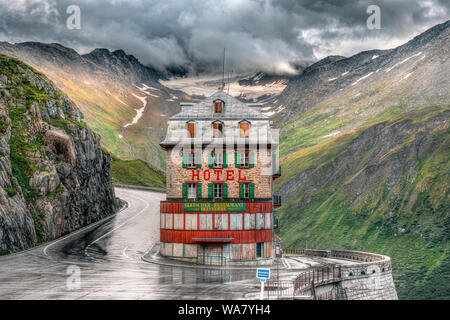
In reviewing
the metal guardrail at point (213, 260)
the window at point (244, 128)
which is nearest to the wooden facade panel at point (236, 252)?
the metal guardrail at point (213, 260)

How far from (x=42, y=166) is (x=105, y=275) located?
107ft

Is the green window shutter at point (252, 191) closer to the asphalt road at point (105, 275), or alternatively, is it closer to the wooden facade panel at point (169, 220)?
the wooden facade panel at point (169, 220)

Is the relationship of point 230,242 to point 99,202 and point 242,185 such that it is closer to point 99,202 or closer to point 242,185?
point 242,185

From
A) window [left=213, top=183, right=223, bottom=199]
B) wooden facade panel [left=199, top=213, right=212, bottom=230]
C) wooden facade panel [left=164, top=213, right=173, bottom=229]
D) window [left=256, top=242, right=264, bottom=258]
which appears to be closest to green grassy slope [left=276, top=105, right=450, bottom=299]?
window [left=256, top=242, right=264, bottom=258]

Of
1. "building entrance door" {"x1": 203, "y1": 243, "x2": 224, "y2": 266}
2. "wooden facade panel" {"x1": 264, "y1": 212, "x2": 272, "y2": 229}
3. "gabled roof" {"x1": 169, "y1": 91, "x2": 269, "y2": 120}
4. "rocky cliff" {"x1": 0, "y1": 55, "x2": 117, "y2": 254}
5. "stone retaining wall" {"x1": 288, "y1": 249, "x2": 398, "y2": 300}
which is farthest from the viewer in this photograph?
"rocky cliff" {"x1": 0, "y1": 55, "x2": 117, "y2": 254}

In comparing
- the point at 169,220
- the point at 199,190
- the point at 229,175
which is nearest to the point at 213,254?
the point at 169,220

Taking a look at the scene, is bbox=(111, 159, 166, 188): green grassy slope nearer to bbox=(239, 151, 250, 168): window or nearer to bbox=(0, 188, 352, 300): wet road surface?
bbox=(0, 188, 352, 300): wet road surface

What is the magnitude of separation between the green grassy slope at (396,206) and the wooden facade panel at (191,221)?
69.9 metres

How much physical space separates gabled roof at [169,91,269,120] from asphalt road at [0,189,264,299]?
16787 millimetres

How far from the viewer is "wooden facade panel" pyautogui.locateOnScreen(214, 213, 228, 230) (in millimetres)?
56000

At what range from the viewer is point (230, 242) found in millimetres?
55719

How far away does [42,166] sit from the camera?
71.9 meters

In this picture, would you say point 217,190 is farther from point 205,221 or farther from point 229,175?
point 205,221

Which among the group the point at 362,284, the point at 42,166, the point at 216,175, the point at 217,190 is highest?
the point at 42,166
